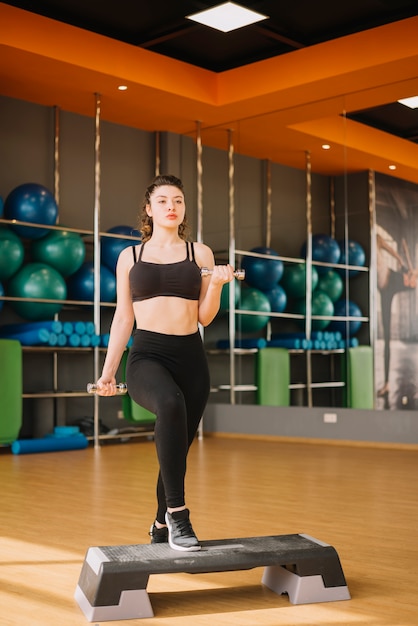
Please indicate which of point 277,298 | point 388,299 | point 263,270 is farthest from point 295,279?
point 388,299

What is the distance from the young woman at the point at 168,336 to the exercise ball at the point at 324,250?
4892 millimetres

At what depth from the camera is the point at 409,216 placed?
7.07 metres

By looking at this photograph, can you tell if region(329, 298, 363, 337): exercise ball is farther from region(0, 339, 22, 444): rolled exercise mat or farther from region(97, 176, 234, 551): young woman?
region(97, 176, 234, 551): young woman

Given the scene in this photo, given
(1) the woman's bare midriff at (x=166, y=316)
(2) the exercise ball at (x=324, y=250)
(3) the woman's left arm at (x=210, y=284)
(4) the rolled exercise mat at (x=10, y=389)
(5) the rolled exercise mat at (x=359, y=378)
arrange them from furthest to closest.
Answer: (2) the exercise ball at (x=324, y=250)
(5) the rolled exercise mat at (x=359, y=378)
(4) the rolled exercise mat at (x=10, y=389)
(1) the woman's bare midriff at (x=166, y=316)
(3) the woman's left arm at (x=210, y=284)

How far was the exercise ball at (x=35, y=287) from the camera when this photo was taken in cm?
683

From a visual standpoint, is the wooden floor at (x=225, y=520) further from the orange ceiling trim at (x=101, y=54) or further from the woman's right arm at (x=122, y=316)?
the orange ceiling trim at (x=101, y=54)

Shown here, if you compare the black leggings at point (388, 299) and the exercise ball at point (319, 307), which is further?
the exercise ball at point (319, 307)

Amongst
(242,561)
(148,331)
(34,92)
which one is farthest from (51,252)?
(242,561)

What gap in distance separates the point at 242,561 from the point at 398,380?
187 inches

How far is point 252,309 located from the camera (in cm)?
814

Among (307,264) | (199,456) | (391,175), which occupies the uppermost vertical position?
(391,175)

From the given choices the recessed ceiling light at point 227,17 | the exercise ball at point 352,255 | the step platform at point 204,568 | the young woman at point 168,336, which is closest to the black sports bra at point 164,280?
the young woman at point 168,336

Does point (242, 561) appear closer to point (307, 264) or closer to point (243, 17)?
point (243, 17)

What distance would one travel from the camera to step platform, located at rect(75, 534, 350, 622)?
2420mm
